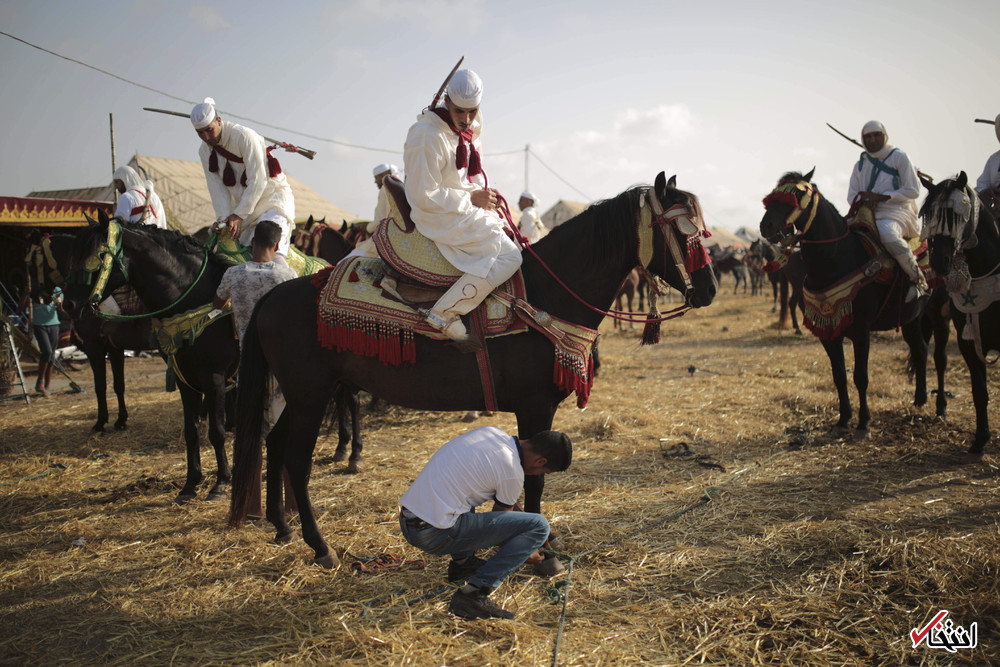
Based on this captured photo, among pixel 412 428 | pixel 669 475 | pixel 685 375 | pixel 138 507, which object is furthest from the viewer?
pixel 685 375

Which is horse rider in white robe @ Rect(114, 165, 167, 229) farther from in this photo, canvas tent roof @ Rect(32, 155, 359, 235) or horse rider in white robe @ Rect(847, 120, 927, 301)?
canvas tent roof @ Rect(32, 155, 359, 235)

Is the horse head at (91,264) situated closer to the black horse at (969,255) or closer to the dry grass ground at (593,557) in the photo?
the dry grass ground at (593,557)

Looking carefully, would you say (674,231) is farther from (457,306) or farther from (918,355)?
(918,355)

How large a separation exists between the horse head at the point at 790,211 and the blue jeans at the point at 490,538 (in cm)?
459

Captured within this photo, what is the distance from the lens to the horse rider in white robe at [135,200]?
22.7 ft

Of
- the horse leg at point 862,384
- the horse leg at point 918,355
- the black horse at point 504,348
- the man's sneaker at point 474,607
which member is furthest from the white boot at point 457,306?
the horse leg at point 918,355

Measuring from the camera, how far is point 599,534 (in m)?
4.09

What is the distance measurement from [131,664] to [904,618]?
3888 mm

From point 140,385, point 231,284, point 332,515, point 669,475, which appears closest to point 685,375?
point 669,475

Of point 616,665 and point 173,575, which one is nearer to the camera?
point 616,665

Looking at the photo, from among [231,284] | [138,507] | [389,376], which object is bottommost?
[138,507]

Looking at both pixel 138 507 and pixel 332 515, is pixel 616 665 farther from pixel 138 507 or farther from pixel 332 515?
pixel 138 507

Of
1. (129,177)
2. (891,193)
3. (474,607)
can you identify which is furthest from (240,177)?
(891,193)

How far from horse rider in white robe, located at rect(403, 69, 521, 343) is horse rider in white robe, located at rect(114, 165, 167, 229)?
179 inches
